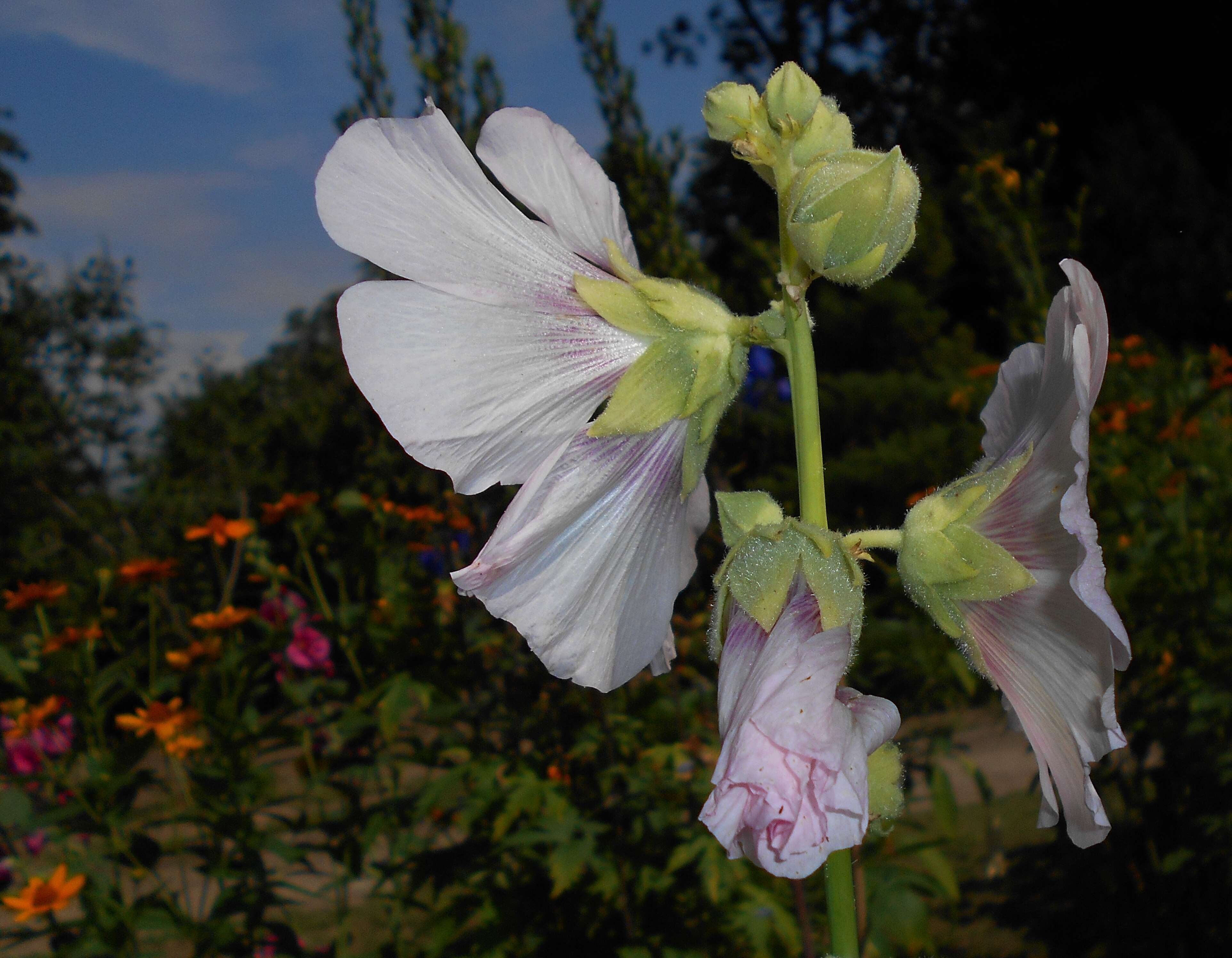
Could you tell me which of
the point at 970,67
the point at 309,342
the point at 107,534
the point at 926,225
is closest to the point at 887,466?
the point at 926,225

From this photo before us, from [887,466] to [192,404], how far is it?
345 inches

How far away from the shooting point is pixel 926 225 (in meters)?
7.93

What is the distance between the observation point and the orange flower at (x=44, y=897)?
1962 mm

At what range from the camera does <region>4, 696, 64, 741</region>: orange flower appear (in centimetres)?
244

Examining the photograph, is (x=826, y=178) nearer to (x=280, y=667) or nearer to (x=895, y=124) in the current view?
(x=280, y=667)

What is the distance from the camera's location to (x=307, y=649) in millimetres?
2807

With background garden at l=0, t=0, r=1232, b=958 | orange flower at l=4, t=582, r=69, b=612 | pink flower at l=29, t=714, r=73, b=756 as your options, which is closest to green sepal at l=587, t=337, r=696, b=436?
background garden at l=0, t=0, r=1232, b=958

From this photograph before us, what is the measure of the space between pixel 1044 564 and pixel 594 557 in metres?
0.32

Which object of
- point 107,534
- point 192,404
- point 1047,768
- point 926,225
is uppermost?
point 192,404

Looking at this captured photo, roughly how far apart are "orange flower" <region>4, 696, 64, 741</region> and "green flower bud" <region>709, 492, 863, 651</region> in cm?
246

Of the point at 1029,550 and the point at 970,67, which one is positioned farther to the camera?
the point at 970,67

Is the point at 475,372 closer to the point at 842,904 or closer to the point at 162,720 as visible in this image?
the point at 842,904

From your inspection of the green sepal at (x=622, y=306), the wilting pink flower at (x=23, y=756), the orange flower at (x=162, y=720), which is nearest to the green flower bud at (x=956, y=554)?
the green sepal at (x=622, y=306)

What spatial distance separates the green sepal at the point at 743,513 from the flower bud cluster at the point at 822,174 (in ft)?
0.57
